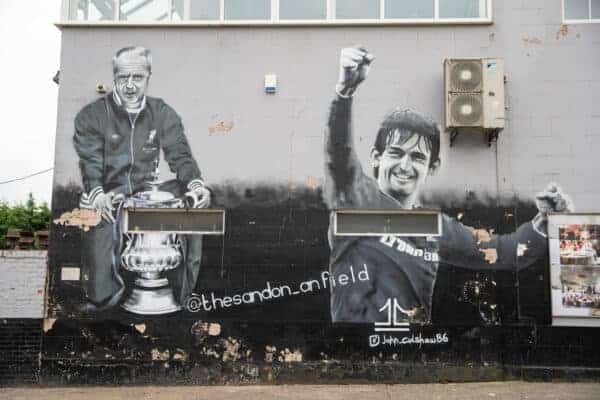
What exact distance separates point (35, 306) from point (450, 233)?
6376 millimetres

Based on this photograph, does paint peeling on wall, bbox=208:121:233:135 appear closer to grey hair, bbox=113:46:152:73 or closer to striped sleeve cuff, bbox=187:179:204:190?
striped sleeve cuff, bbox=187:179:204:190

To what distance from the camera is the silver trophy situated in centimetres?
997

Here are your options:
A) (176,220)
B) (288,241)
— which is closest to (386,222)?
(288,241)

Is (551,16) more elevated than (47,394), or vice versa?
(551,16)

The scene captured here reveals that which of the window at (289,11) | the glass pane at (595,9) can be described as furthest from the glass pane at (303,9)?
the glass pane at (595,9)

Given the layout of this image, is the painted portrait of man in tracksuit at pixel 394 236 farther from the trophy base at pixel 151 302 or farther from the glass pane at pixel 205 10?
the trophy base at pixel 151 302

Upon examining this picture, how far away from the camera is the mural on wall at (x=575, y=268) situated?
9.55 meters

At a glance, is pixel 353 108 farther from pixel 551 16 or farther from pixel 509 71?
pixel 551 16

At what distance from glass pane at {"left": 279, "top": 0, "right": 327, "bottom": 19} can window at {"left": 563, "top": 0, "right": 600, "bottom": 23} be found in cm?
371

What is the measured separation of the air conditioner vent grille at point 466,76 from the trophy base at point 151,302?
17.2ft

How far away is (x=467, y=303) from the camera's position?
9.74 meters

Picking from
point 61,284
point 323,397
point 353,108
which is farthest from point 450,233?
point 61,284

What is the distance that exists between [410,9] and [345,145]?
2347mm

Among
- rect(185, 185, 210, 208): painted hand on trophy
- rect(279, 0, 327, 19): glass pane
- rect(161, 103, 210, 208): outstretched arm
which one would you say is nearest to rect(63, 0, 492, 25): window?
rect(279, 0, 327, 19): glass pane
